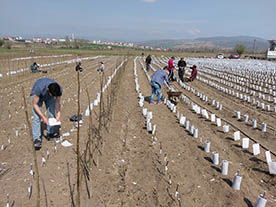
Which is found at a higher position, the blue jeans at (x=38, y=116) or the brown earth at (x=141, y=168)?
the blue jeans at (x=38, y=116)

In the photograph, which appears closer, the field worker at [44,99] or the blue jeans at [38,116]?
the field worker at [44,99]

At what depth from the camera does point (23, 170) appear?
3.24m

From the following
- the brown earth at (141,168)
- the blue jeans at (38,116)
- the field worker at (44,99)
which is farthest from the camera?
the blue jeans at (38,116)

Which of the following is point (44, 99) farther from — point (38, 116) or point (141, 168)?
point (141, 168)

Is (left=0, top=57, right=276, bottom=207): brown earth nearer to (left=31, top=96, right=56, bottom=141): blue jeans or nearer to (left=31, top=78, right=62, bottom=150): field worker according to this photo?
(left=31, top=96, right=56, bottom=141): blue jeans

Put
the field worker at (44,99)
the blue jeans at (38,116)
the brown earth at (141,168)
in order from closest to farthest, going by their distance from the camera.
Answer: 1. the brown earth at (141,168)
2. the field worker at (44,99)
3. the blue jeans at (38,116)

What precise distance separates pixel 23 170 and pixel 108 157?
127 centimetres

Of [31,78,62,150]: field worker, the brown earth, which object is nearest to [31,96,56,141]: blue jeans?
[31,78,62,150]: field worker

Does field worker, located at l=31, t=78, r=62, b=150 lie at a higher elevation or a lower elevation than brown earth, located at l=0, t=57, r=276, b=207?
higher

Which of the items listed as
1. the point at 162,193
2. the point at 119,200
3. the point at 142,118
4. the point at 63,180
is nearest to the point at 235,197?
the point at 162,193

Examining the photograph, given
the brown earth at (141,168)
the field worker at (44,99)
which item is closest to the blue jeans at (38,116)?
the field worker at (44,99)

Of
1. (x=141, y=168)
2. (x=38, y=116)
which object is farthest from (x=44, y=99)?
(x=141, y=168)

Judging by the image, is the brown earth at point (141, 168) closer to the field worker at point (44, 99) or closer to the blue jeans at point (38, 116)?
the blue jeans at point (38, 116)

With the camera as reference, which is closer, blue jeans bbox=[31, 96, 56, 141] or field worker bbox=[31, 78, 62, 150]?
field worker bbox=[31, 78, 62, 150]
